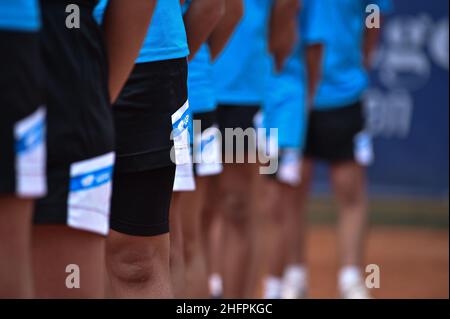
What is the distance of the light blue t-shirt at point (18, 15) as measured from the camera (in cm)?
198

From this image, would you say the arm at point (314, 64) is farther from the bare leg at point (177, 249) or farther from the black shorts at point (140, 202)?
the black shorts at point (140, 202)

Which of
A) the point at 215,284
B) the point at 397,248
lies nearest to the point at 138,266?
the point at 215,284

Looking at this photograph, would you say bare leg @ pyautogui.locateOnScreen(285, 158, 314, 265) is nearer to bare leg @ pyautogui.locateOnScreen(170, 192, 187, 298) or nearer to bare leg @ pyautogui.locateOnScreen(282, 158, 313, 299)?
bare leg @ pyautogui.locateOnScreen(282, 158, 313, 299)

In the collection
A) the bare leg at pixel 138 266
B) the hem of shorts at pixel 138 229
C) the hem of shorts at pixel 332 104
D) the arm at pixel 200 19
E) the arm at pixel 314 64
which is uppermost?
the arm at pixel 314 64

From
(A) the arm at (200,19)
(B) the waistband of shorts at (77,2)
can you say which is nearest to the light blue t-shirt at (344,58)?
(A) the arm at (200,19)

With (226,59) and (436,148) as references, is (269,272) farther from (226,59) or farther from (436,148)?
(436,148)

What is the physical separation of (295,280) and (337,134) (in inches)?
36.5

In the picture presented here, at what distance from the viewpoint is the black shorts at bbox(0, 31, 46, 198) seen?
1.98m

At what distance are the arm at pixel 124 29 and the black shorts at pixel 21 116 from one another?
54 centimetres

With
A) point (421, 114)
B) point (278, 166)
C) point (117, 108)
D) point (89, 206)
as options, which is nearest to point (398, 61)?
point (421, 114)

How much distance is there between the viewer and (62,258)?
2.33m

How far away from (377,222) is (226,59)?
440 centimetres

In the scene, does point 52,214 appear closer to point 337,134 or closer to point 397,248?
point 337,134

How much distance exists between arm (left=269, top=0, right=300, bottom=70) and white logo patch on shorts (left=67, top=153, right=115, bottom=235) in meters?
2.83
